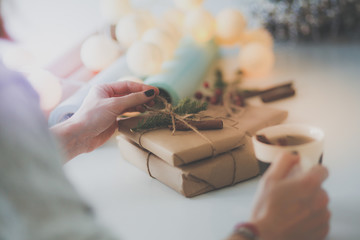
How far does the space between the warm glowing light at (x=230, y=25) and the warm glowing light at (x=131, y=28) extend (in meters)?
0.27

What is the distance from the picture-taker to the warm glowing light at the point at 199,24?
1354 mm

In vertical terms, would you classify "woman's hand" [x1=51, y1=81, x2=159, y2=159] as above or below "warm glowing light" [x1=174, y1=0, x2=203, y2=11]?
below

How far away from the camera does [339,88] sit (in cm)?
123

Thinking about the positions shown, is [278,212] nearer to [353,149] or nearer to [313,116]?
[353,149]

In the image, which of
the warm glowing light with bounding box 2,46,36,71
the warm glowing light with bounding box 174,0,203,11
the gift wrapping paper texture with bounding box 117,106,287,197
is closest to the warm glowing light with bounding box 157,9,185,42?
the warm glowing light with bounding box 174,0,203,11

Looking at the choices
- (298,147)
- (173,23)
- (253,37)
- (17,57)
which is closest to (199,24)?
(173,23)

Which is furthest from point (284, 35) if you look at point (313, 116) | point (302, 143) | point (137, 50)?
point (302, 143)

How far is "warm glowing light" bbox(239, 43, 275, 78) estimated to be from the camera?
136 centimetres

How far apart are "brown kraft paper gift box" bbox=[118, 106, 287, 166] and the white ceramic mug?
0.09 m

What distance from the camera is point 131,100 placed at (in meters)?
0.84

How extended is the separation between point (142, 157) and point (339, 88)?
0.67 metres

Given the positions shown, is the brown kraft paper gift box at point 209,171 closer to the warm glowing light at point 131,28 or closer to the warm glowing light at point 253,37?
the warm glowing light at point 131,28

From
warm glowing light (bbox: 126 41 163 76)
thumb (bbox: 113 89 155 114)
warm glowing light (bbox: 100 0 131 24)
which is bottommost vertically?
thumb (bbox: 113 89 155 114)

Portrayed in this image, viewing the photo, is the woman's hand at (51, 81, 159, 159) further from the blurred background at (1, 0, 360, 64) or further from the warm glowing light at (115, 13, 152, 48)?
the blurred background at (1, 0, 360, 64)
